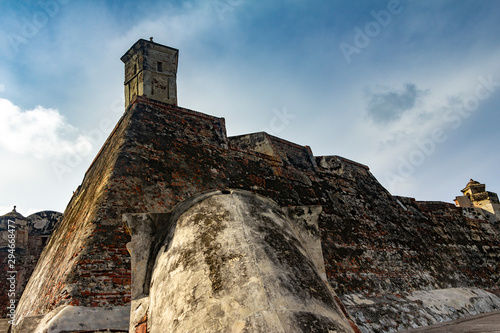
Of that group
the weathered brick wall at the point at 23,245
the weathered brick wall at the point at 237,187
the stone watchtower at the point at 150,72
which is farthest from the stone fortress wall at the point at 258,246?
the weathered brick wall at the point at 23,245

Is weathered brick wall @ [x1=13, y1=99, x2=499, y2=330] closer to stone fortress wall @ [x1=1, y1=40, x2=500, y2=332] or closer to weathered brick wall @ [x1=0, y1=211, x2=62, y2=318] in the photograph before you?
stone fortress wall @ [x1=1, y1=40, x2=500, y2=332]

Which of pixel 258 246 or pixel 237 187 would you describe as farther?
pixel 237 187

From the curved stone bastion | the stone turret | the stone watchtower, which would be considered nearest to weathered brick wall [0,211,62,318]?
the stone watchtower

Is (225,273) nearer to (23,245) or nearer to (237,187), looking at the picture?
(237,187)

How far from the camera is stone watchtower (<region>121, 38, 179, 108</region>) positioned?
12.6 metres

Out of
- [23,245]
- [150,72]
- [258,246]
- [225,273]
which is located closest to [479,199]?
[150,72]

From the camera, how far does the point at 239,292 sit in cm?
199

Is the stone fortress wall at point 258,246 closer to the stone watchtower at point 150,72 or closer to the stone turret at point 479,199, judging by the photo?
the stone watchtower at point 150,72

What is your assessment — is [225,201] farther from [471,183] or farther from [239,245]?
[471,183]

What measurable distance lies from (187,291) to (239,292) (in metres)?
0.38

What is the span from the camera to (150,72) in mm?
12734

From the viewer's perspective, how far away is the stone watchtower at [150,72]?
41.4ft

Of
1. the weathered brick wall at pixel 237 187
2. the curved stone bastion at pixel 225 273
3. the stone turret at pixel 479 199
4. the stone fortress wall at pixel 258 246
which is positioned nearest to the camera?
the curved stone bastion at pixel 225 273

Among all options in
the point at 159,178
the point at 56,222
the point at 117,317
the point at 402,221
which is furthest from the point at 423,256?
the point at 56,222
